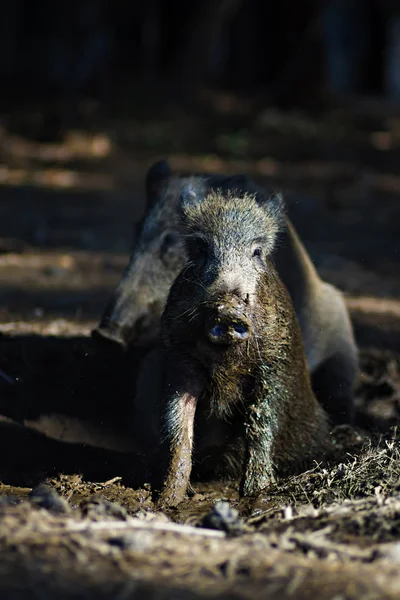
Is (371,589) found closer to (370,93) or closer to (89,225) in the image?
(89,225)

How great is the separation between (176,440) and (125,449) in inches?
43.9

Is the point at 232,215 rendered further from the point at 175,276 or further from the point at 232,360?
the point at 175,276

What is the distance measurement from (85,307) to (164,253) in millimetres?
1594

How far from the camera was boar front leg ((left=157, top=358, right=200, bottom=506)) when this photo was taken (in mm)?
4395

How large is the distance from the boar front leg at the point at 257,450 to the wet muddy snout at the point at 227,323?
594 mm

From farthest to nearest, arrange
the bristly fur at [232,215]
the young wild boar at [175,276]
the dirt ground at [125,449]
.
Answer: the young wild boar at [175,276] → the bristly fur at [232,215] → the dirt ground at [125,449]

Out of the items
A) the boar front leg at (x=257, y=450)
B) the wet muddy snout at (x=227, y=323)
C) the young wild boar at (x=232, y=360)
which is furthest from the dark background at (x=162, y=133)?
the wet muddy snout at (x=227, y=323)

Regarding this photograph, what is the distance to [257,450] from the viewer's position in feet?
15.0

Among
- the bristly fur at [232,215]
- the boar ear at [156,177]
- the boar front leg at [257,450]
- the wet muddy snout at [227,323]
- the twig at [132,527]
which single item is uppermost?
the boar ear at [156,177]

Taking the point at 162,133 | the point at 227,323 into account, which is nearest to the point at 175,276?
the point at 227,323

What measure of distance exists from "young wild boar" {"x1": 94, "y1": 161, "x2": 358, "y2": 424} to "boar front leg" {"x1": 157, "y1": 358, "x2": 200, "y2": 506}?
129cm

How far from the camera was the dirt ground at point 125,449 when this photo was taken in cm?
297

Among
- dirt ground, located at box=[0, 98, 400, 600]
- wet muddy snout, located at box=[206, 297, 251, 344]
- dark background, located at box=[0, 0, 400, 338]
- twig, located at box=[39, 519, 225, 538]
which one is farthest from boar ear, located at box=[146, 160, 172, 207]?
twig, located at box=[39, 519, 225, 538]

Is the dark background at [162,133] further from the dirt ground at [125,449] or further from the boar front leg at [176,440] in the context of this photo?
the boar front leg at [176,440]
